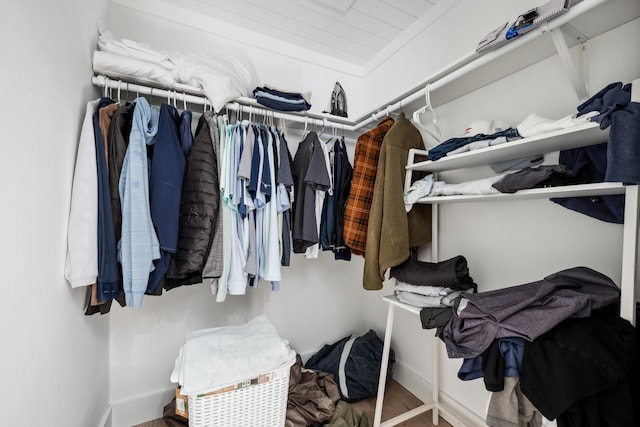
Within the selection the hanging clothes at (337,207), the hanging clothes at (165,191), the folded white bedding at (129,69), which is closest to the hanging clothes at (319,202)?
the hanging clothes at (337,207)

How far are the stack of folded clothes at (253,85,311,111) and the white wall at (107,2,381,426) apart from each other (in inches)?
12.9

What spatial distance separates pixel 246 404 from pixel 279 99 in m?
1.55

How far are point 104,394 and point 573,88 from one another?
100.0 inches

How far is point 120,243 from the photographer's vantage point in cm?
105

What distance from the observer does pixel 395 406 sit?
166 cm

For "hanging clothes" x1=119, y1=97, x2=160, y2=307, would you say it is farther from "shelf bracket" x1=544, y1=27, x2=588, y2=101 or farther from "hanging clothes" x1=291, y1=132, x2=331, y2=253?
"shelf bracket" x1=544, y1=27, x2=588, y2=101

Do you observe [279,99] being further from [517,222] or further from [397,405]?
[397,405]

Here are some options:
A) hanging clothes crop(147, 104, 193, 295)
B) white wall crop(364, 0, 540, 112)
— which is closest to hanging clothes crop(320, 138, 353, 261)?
white wall crop(364, 0, 540, 112)

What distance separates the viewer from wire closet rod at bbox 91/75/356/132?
1.21 meters

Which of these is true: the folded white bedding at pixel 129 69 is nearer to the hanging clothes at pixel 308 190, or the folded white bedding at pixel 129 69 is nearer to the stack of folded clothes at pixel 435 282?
the hanging clothes at pixel 308 190

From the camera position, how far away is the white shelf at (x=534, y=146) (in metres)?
0.81

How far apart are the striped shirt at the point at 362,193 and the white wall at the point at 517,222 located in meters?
0.42

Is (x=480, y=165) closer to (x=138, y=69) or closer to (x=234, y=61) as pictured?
(x=234, y=61)

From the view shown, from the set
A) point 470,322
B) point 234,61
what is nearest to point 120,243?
point 234,61
